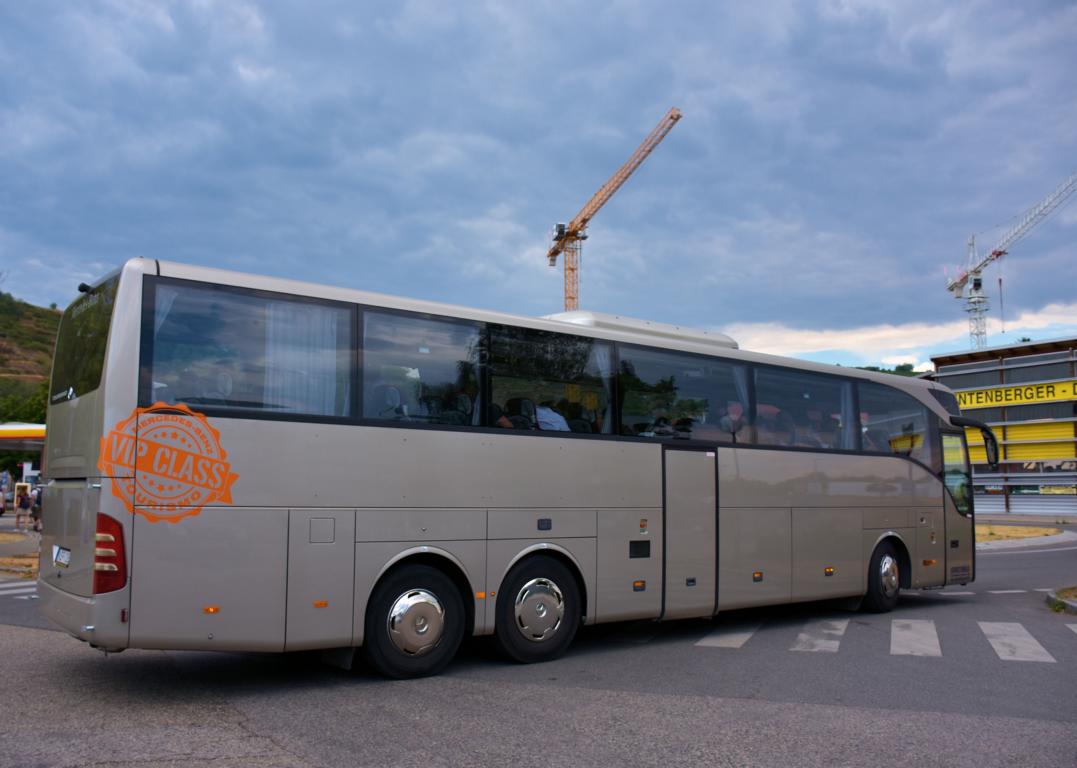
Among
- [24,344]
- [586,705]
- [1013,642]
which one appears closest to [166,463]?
[586,705]

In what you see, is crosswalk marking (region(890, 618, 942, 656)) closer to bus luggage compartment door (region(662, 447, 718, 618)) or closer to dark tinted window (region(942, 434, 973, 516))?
bus luggage compartment door (region(662, 447, 718, 618))

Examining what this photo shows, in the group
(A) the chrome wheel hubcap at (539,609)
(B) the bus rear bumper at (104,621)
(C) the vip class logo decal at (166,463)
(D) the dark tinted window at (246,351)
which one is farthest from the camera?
(A) the chrome wheel hubcap at (539,609)

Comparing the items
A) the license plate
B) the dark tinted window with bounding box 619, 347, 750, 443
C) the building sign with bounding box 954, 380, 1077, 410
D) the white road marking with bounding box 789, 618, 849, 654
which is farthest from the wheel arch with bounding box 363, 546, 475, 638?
the building sign with bounding box 954, 380, 1077, 410

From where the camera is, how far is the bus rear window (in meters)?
7.19

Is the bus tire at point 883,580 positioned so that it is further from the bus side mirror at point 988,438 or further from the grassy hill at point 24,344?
the grassy hill at point 24,344

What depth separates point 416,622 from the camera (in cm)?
812

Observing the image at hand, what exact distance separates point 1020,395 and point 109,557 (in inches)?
1841

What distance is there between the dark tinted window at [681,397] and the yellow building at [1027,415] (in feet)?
121

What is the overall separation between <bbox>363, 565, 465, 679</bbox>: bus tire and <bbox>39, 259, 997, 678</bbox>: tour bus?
0.07ft

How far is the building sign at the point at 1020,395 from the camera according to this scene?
43.6 meters

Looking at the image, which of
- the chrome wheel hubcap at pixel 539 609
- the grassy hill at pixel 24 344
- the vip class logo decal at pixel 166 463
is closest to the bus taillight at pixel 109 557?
the vip class logo decal at pixel 166 463

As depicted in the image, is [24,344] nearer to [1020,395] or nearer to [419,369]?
[1020,395]

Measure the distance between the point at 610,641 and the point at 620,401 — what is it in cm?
288

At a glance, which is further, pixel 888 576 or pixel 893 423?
pixel 893 423
